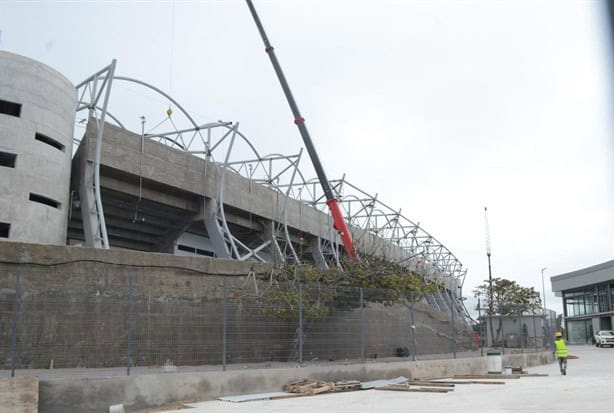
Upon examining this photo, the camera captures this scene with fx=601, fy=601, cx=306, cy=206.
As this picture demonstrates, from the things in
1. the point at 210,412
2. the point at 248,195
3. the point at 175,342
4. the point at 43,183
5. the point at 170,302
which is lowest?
the point at 210,412

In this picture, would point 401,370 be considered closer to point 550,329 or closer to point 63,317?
point 63,317

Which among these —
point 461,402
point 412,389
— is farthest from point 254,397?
point 461,402

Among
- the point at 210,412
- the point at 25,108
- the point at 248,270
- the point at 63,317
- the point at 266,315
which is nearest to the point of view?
the point at 210,412

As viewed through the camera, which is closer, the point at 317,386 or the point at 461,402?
the point at 461,402

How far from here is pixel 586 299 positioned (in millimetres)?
79125

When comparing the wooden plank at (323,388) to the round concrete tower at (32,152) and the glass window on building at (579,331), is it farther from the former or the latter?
the glass window on building at (579,331)

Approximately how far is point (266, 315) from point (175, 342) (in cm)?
285

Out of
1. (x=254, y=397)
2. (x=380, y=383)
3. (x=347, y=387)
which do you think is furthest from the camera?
(x=380, y=383)

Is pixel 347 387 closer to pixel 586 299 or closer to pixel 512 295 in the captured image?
pixel 512 295

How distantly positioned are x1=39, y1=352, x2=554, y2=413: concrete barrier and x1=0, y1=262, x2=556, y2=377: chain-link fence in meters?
0.58

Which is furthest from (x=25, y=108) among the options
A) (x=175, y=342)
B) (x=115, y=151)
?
(x=175, y=342)

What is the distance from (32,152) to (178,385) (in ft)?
49.3

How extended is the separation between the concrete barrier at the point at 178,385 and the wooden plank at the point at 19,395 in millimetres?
268

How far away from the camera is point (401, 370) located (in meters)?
19.8
